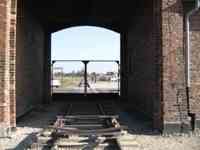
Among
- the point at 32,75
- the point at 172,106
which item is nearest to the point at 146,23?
the point at 172,106

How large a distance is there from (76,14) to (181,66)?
1128 cm

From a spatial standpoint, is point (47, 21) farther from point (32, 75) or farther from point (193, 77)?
point (193, 77)

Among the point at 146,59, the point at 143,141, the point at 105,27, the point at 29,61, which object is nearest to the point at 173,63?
the point at 143,141

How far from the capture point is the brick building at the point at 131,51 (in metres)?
10.5

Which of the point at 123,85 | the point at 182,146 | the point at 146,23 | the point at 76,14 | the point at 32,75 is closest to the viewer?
the point at 182,146

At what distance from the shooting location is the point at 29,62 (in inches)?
668

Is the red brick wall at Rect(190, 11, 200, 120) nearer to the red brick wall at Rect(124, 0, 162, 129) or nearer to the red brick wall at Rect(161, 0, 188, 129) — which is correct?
the red brick wall at Rect(161, 0, 188, 129)

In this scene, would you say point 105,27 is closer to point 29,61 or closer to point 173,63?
point 29,61

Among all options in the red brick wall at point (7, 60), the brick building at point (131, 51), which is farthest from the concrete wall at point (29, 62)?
the red brick wall at point (7, 60)

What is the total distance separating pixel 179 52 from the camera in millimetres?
10492

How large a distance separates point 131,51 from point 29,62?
541 centimetres

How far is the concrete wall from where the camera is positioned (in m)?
14.4

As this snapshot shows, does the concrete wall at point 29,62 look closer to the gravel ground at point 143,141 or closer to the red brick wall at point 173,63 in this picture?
the gravel ground at point 143,141

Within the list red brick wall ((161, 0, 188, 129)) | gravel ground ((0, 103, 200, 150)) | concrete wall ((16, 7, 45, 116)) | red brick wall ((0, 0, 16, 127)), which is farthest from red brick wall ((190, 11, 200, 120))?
concrete wall ((16, 7, 45, 116))
